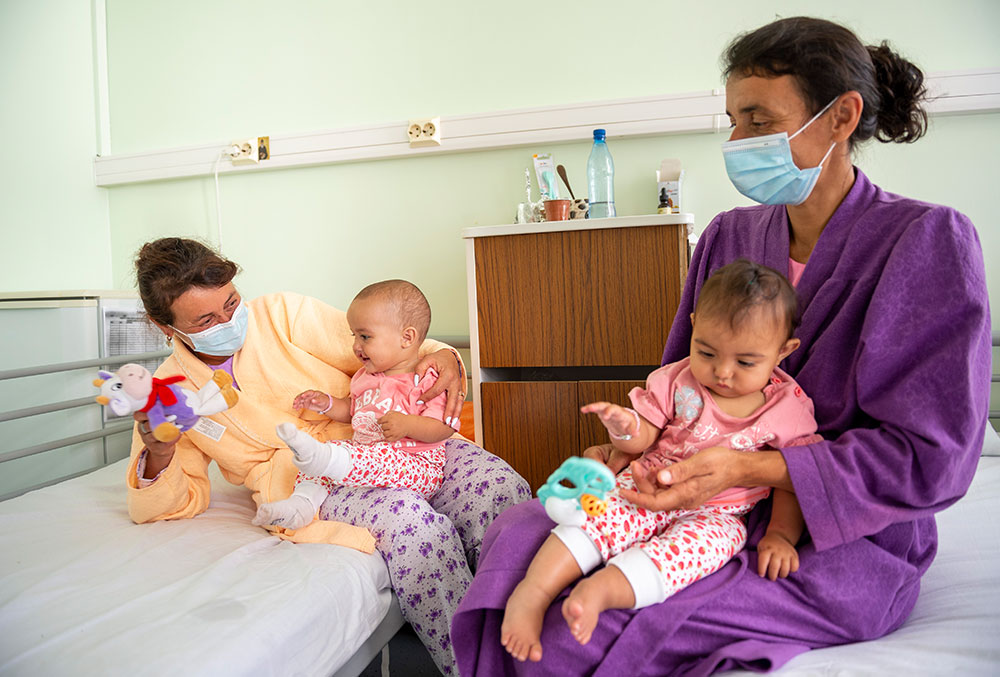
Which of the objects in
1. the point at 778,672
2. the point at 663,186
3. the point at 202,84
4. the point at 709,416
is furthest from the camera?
the point at 202,84

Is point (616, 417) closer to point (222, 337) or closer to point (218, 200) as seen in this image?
point (222, 337)

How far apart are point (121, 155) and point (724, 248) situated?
3.02 metres

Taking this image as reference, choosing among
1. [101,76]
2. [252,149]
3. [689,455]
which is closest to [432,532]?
[689,455]

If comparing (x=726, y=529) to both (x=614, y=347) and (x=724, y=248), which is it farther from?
(x=614, y=347)

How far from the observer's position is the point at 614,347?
90.2 inches

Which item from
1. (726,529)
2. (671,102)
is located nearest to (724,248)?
(726,529)

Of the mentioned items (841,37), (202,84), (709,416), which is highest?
(202,84)

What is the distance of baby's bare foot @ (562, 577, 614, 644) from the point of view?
→ 1.04 metres

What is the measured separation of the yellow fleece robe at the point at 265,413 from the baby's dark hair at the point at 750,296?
0.95 metres

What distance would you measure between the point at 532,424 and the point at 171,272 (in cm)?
120

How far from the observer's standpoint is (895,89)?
142cm

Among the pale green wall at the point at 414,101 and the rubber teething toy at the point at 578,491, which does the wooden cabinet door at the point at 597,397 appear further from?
the rubber teething toy at the point at 578,491

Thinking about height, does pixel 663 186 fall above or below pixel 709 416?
above

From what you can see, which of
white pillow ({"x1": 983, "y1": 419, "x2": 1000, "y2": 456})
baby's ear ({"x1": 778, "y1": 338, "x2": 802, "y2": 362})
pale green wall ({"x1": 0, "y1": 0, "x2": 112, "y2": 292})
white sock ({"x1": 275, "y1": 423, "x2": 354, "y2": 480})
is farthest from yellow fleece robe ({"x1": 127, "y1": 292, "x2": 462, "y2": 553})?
white pillow ({"x1": 983, "y1": 419, "x2": 1000, "y2": 456})
